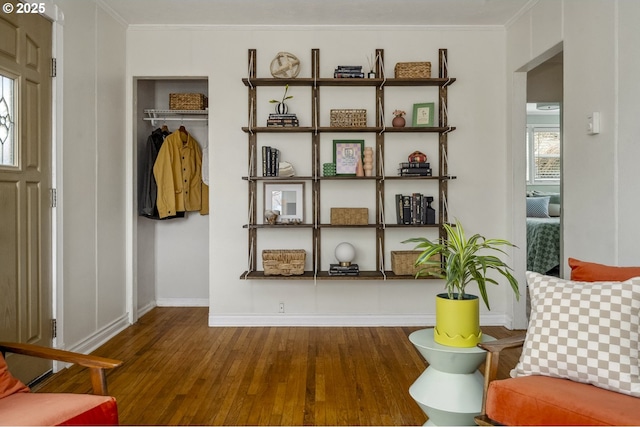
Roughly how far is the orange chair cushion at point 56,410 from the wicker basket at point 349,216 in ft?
8.56

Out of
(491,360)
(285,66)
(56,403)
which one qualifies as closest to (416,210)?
(285,66)

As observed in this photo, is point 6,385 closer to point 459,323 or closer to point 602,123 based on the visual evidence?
point 459,323

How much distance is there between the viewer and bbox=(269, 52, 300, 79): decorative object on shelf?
3.93 meters

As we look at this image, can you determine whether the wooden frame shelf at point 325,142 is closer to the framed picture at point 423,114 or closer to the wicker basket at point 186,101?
the framed picture at point 423,114

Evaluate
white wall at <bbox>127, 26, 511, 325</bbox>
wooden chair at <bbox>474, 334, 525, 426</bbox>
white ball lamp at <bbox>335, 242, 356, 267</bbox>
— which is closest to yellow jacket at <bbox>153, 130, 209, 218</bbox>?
white wall at <bbox>127, 26, 511, 325</bbox>

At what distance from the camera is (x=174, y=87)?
190 inches

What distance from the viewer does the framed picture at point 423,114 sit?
4.01 meters

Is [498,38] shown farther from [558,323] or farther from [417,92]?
[558,323]

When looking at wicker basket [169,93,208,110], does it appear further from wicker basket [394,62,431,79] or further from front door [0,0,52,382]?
wicker basket [394,62,431,79]

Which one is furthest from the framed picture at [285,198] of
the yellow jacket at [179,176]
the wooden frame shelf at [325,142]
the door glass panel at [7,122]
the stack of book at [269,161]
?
the door glass panel at [7,122]

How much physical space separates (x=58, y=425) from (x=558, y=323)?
1.90 m

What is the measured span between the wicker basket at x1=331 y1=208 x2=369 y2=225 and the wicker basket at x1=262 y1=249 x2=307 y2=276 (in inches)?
17.3

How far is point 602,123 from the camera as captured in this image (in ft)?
8.61

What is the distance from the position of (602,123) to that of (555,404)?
1849 millimetres
